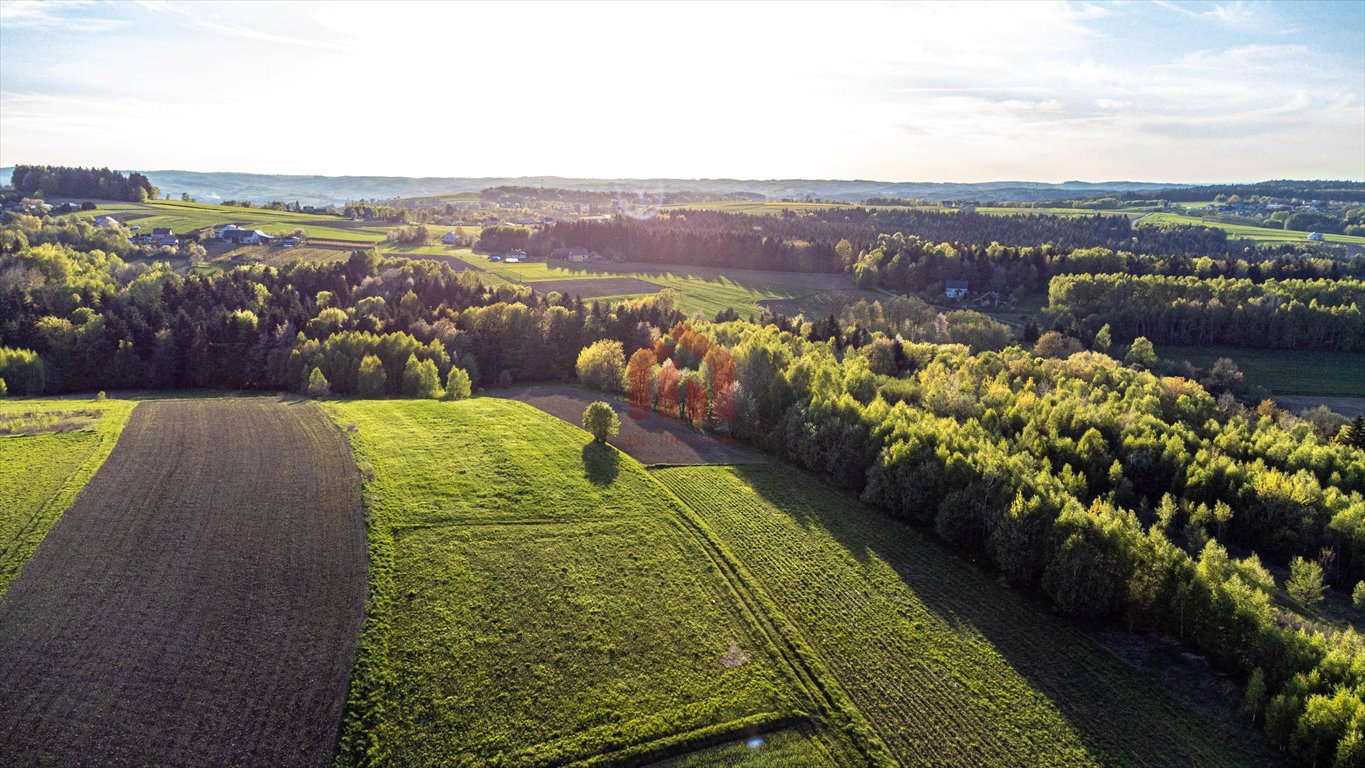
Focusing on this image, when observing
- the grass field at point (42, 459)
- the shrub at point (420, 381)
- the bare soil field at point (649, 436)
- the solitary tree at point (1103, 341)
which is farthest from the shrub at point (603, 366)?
the solitary tree at point (1103, 341)

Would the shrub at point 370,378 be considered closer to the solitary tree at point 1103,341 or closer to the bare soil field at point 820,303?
the bare soil field at point 820,303

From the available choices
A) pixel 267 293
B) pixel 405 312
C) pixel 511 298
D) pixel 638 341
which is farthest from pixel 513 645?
pixel 267 293

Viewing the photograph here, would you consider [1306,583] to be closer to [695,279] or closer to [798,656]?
[798,656]

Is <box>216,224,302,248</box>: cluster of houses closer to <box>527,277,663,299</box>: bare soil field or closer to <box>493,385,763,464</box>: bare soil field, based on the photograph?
<box>527,277,663,299</box>: bare soil field

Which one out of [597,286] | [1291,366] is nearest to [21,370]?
[597,286]

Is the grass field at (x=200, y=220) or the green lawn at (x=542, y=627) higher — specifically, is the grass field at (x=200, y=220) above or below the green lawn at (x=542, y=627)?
above

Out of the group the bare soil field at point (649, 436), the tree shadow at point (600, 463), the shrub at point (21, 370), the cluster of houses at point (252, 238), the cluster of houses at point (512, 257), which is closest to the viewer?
the tree shadow at point (600, 463)
